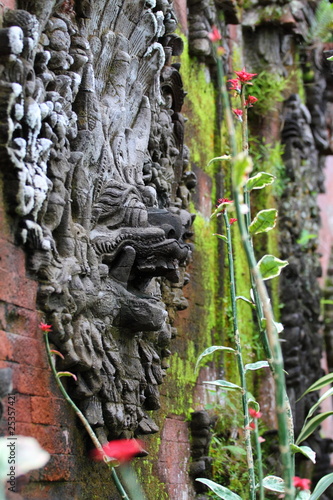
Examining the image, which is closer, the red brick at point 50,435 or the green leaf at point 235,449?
the red brick at point 50,435

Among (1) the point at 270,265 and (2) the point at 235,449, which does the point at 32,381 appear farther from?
(2) the point at 235,449

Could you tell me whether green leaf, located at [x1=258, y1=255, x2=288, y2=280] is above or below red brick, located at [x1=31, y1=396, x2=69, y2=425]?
above

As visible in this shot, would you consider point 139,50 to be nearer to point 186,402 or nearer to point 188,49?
point 188,49

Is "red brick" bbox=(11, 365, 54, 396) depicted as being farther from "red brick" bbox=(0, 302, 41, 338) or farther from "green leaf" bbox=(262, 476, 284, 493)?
"green leaf" bbox=(262, 476, 284, 493)

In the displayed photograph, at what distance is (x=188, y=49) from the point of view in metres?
5.89

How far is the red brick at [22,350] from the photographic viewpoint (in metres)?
3.09

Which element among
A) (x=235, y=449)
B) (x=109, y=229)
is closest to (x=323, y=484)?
(x=109, y=229)

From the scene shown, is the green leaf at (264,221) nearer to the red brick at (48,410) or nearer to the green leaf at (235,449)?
the red brick at (48,410)

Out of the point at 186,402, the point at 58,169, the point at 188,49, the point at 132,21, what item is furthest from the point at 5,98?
the point at 188,49

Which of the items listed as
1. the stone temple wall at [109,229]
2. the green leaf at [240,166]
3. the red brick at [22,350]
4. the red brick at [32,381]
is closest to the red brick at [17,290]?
the stone temple wall at [109,229]

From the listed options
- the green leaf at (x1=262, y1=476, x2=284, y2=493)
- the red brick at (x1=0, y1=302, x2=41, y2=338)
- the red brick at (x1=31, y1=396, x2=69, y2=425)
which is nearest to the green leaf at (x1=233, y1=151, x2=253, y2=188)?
the red brick at (x1=0, y1=302, x2=41, y2=338)

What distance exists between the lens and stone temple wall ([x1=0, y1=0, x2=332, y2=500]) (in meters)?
3.22

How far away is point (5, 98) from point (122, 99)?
50.9 inches

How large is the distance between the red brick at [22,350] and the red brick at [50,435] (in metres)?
0.24
